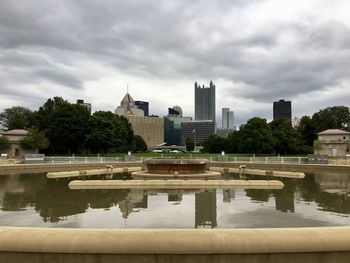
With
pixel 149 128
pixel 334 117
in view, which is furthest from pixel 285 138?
pixel 149 128

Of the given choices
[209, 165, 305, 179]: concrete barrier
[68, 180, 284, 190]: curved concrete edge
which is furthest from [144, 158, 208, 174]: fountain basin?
[68, 180, 284, 190]: curved concrete edge

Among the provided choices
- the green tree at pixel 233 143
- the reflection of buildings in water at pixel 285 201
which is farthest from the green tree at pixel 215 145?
the reflection of buildings in water at pixel 285 201

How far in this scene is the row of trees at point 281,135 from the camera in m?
69.3

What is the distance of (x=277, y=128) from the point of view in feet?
256

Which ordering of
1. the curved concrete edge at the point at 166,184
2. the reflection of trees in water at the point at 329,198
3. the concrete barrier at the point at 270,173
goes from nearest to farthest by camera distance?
the reflection of trees in water at the point at 329,198 → the curved concrete edge at the point at 166,184 → the concrete barrier at the point at 270,173

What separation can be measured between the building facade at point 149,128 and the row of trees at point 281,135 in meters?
75.4

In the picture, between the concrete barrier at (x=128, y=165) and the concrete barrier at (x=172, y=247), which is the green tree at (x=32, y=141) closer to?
the concrete barrier at (x=128, y=165)

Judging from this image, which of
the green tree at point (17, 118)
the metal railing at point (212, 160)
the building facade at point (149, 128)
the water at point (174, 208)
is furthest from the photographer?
the building facade at point (149, 128)

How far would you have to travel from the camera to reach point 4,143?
54.9 m

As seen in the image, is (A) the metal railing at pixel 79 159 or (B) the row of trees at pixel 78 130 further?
(B) the row of trees at pixel 78 130

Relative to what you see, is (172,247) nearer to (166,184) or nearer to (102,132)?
(166,184)

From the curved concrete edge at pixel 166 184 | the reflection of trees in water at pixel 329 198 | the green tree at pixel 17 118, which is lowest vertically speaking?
the reflection of trees in water at pixel 329 198

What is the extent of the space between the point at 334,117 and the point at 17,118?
236ft

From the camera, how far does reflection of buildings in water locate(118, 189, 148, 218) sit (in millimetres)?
13477
